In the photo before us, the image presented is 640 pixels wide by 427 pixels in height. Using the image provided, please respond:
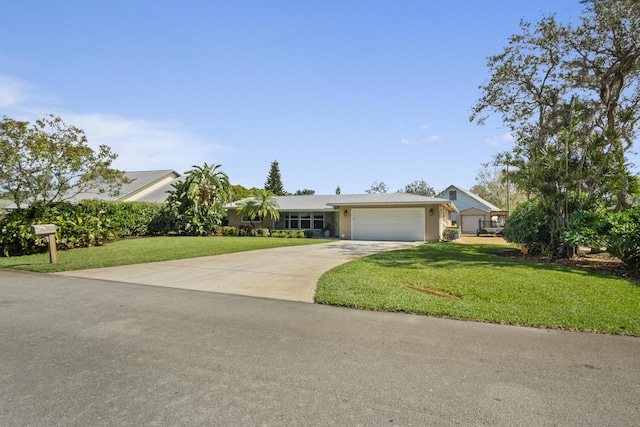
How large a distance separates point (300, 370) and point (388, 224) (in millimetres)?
19630

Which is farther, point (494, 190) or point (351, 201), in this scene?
point (494, 190)

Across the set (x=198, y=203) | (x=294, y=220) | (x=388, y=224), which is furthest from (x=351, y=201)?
(x=198, y=203)

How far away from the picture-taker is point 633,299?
6105 mm

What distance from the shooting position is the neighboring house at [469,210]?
3600 centimetres

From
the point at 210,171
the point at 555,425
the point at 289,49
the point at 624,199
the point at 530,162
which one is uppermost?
the point at 289,49

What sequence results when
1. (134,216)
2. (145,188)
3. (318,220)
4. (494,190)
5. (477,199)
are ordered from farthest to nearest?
(494,190) < (477,199) < (145,188) < (318,220) < (134,216)

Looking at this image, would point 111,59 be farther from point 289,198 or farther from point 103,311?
point 289,198

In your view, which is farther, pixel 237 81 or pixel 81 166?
pixel 81 166

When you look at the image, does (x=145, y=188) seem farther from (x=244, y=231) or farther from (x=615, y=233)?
(x=615, y=233)

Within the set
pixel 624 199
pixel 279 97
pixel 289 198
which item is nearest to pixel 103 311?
pixel 279 97

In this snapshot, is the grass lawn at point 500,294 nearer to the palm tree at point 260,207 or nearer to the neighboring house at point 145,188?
the palm tree at point 260,207

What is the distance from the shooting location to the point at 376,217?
2270 cm

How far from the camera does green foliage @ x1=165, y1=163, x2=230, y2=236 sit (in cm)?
2353

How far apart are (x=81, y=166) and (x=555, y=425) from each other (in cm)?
1816
